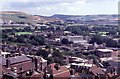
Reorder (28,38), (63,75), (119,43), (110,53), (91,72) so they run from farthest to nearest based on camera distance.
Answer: (28,38) → (119,43) → (110,53) → (91,72) → (63,75)

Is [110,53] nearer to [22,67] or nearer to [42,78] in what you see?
[22,67]

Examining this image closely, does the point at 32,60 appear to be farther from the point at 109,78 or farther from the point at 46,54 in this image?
the point at 109,78

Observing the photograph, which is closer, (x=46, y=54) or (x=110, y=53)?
(x=46, y=54)

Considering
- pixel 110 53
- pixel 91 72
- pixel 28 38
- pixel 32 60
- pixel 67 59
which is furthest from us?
pixel 28 38

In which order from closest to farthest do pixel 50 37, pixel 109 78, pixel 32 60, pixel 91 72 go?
pixel 109 78
pixel 91 72
pixel 32 60
pixel 50 37

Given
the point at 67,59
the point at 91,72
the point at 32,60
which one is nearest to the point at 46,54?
the point at 67,59

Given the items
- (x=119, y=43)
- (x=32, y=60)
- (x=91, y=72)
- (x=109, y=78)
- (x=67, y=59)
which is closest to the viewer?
(x=109, y=78)

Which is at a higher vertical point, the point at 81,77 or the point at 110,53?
the point at 81,77

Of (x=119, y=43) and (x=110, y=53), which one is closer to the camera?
(x=110, y=53)

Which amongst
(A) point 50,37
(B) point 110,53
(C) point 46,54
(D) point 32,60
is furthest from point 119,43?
(D) point 32,60
